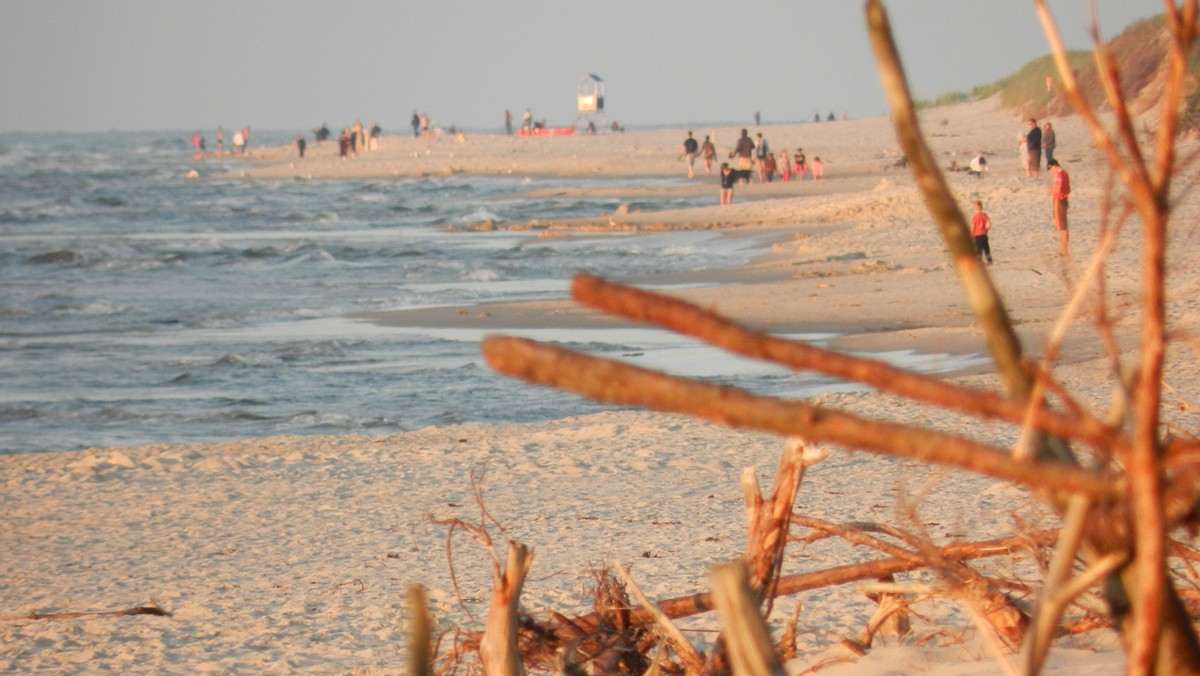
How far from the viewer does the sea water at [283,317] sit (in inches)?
481

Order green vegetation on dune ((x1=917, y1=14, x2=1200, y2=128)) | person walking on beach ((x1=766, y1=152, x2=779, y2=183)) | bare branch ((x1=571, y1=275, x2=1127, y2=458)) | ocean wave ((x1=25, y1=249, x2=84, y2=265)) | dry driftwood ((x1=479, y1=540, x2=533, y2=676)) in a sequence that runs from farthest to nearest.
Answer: person walking on beach ((x1=766, y1=152, x2=779, y2=183)) → green vegetation on dune ((x1=917, y1=14, x2=1200, y2=128)) → ocean wave ((x1=25, y1=249, x2=84, y2=265)) → dry driftwood ((x1=479, y1=540, x2=533, y2=676)) → bare branch ((x1=571, y1=275, x2=1127, y2=458))

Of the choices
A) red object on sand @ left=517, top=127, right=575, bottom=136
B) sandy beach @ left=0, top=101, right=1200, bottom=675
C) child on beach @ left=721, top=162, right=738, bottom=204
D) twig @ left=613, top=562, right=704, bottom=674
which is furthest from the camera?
red object on sand @ left=517, top=127, right=575, bottom=136

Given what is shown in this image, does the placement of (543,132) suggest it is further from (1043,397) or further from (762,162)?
(1043,397)

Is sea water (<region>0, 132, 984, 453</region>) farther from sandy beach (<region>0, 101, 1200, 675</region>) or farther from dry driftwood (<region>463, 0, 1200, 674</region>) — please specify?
dry driftwood (<region>463, 0, 1200, 674</region>)

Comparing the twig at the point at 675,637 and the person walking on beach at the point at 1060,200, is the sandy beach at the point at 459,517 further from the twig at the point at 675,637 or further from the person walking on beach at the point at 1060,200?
the person walking on beach at the point at 1060,200

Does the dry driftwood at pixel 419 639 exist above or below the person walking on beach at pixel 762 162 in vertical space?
above

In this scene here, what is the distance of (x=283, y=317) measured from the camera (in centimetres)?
1902

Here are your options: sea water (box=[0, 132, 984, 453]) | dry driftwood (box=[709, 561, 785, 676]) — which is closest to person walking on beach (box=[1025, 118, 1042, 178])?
sea water (box=[0, 132, 984, 453])

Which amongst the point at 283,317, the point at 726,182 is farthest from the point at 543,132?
the point at 283,317

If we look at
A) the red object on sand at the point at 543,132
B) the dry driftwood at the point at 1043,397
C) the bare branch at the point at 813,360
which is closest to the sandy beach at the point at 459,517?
the dry driftwood at the point at 1043,397

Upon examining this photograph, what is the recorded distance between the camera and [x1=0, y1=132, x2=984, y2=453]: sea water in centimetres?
1222

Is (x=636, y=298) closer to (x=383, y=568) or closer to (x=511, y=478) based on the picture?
(x=383, y=568)

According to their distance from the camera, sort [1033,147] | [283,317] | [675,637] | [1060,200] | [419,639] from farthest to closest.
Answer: [1033,147], [283,317], [1060,200], [675,637], [419,639]

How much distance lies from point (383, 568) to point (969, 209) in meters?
20.9
